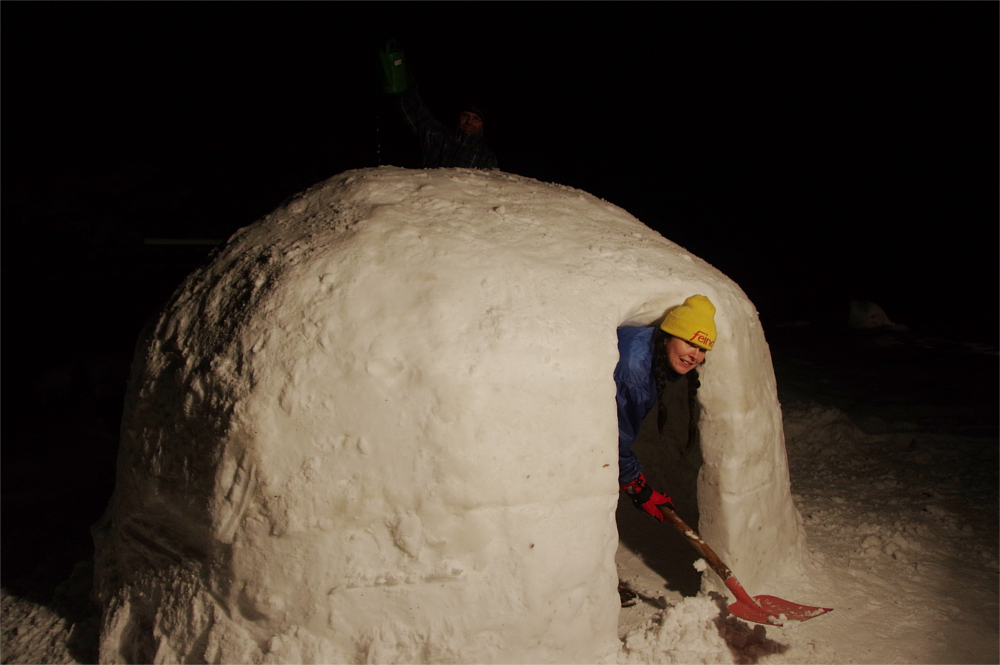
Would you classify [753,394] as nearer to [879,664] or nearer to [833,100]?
[879,664]

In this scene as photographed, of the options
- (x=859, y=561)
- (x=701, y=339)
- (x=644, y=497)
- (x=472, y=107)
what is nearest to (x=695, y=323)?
(x=701, y=339)

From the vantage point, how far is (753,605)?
9.30 feet

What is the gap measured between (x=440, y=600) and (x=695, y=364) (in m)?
1.47

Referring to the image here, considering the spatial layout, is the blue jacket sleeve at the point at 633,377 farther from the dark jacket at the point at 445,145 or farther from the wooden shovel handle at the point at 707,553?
the dark jacket at the point at 445,145

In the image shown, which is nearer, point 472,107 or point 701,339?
point 701,339

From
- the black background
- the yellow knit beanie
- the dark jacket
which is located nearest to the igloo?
the yellow knit beanie

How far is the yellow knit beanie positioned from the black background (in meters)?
2.54

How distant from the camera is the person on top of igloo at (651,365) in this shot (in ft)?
8.33

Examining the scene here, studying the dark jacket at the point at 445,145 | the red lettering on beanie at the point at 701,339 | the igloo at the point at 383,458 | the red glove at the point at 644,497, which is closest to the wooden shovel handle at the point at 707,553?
the red glove at the point at 644,497

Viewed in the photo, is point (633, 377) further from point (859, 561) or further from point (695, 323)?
point (859, 561)

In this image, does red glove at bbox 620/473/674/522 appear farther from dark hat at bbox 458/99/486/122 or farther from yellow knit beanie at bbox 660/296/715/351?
dark hat at bbox 458/99/486/122

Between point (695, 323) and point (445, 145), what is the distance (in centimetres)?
239

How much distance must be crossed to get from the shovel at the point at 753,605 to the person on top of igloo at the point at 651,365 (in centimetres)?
28

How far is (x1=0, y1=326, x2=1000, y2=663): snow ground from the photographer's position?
2666 mm
